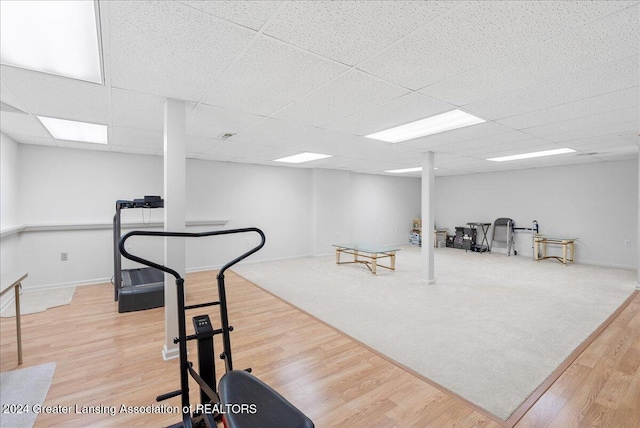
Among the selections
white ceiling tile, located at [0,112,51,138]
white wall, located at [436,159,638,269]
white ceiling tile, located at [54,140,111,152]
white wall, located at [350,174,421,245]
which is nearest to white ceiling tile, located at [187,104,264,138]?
white ceiling tile, located at [0,112,51,138]

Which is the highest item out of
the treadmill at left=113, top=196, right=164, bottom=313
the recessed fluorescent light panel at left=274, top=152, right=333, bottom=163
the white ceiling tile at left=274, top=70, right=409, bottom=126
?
A: the recessed fluorescent light panel at left=274, top=152, right=333, bottom=163

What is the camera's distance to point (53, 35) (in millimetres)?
1579

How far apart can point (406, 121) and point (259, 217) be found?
4.32 metres

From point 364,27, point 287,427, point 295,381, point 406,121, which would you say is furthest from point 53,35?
point 406,121

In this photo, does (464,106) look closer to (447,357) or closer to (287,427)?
(447,357)

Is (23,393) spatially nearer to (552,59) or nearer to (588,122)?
(552,59)

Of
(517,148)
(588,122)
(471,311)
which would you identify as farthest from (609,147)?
(471,311)

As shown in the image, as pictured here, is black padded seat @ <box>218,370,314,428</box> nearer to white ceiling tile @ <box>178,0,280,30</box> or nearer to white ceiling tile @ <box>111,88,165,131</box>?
white ceiling tile @ <box>178,0,280,30</box>

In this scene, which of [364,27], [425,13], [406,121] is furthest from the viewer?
[406,121]

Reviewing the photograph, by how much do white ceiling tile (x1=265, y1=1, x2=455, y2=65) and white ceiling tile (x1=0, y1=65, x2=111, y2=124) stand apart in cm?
173

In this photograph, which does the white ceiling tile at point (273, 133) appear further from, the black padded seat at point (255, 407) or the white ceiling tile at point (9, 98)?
the black padded seat at point (255, 407)

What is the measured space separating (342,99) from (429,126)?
140 cm

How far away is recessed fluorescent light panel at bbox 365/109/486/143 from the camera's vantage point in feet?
9.84

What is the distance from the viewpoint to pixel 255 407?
99cm
